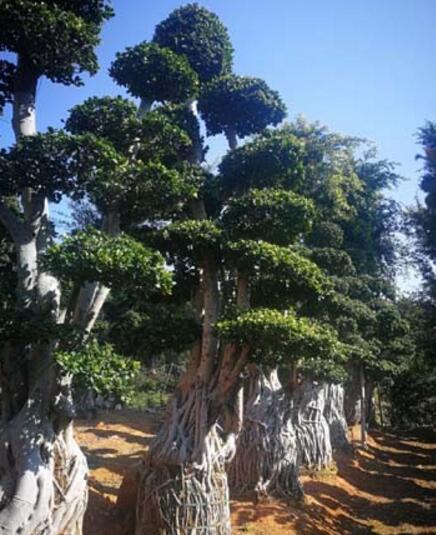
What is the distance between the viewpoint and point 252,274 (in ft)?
32.3

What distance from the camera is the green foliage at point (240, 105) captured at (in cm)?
1132

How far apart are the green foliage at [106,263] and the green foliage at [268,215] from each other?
9.79ft

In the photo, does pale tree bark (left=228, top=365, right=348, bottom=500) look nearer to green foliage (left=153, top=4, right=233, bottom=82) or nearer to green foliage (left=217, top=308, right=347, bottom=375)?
green foliage (left=217, top=308, right=347, bottom=375)

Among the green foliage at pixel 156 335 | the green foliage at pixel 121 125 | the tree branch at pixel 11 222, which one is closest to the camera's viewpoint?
the tree branch at pixel 11 222

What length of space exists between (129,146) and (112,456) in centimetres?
1129

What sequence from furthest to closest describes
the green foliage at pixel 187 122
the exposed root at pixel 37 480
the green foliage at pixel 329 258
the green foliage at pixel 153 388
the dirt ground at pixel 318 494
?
the green foliage at pixel 153 388 < the green foliage at pixel 329 258 < the green foliage at pixel 187 122 < the dirt ground at pixel 318 494 < the exposed root at pixel 37 480

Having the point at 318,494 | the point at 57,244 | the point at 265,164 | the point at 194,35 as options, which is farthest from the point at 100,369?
the point at 318,494

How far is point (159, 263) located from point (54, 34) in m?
4.95

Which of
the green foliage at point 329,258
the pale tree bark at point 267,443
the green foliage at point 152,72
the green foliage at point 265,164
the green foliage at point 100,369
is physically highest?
the green foliage at point 152,72

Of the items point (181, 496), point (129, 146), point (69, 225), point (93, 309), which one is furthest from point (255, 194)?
point (69, 225)

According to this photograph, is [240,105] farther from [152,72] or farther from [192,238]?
[192,238]

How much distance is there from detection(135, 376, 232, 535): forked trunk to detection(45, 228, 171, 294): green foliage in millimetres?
3667

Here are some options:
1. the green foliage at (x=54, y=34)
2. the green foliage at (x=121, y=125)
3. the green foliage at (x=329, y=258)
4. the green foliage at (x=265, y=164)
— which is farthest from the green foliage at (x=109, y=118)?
the green foliage at (x=329, y=258)

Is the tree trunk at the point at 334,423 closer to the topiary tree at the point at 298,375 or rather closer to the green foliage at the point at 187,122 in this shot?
the topiary tree at the point at 298,375
